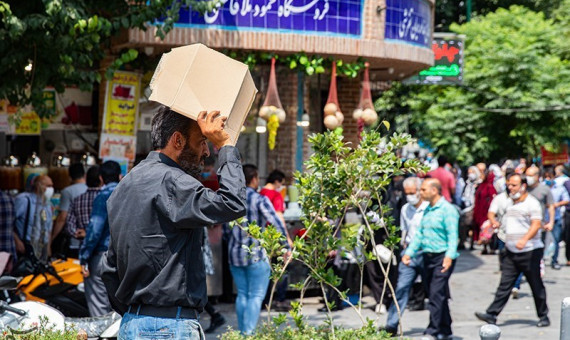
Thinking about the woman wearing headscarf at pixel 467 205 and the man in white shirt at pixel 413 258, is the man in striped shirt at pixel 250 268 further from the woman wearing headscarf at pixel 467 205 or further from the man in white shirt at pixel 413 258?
the woman wearing headscarf at pixel 467 205

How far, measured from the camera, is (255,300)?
955 centimetres

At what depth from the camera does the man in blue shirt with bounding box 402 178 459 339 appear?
33.1 feet

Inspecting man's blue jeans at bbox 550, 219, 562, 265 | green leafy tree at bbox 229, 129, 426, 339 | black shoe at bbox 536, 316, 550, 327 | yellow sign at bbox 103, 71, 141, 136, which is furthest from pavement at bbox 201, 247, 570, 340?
yellow sign at bbox 103, 71, 141, 136

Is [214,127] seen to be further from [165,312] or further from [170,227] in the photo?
[165,312]

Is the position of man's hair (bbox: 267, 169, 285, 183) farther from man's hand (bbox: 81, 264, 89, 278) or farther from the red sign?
the red sign

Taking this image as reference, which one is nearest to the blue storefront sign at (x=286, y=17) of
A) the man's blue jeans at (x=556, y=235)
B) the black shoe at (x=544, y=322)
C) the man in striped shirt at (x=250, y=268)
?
the man in striped shirt at (x=250, y=268)

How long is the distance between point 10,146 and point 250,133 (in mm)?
3563

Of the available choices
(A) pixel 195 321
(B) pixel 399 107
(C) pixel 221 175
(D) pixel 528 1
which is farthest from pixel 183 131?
(D) pixel 528 1

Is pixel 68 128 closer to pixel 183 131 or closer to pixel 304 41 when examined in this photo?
pixel 304 41

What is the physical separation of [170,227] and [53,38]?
6.06 meters

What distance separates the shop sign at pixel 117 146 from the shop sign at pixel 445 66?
826 centimetres

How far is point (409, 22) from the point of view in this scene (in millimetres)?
14711

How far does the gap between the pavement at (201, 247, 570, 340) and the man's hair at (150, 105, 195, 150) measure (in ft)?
16.1

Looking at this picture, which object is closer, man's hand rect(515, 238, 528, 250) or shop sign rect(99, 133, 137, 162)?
man's hand rect(515, 238, 528, 250)
